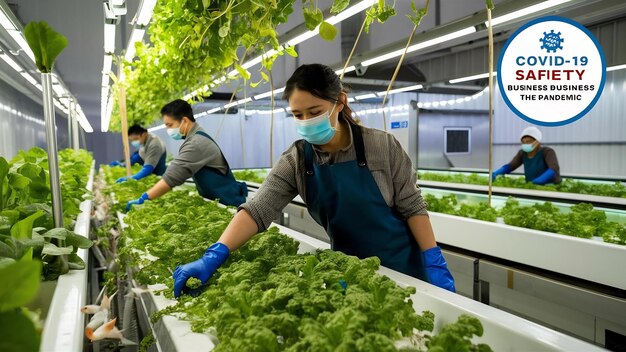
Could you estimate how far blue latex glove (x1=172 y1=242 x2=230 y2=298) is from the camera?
62.2 inches

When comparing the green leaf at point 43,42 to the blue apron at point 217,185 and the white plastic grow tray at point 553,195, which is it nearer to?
Answer: the blue apron at point 217,185

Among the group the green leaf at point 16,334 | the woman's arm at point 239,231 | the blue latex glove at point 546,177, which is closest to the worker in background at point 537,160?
the blue latex glove at point 546,177

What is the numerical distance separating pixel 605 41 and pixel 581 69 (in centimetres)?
547

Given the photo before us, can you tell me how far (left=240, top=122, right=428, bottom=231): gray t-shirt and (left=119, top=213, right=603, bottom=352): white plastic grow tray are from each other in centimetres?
60

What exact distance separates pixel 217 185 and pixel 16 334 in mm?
3307

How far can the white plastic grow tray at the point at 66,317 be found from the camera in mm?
1077

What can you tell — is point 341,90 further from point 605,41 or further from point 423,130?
point 423,130

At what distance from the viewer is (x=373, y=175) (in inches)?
81.8

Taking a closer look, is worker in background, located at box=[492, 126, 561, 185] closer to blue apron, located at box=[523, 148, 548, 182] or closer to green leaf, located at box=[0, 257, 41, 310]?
blue apron, located at box=[523, 148, 548, 182]

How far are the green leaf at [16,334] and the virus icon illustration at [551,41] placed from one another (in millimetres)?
4046

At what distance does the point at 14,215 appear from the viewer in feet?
5.68

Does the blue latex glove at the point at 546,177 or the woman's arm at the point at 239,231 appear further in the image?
the blue latex glove at the point at 546,177

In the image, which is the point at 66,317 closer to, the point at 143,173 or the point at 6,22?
the point at 6,22

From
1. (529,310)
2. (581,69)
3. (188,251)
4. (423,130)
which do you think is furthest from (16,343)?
(423,130)
